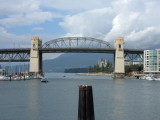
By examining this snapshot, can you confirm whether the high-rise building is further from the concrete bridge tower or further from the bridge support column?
the concrete bridge tower

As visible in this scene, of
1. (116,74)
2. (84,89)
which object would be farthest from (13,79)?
(84,89)

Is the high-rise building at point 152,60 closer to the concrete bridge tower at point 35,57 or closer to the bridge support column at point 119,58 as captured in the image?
the bridge support column at point 119,58

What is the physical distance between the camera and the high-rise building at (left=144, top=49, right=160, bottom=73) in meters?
170

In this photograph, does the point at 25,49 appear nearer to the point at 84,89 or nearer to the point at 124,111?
the point at 124,111

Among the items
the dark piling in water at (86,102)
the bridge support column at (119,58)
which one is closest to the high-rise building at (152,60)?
the bridge support column at (119,58)

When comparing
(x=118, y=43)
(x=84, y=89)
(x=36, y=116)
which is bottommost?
(x=36, y=116)

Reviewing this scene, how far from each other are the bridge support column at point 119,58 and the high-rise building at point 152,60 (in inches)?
769

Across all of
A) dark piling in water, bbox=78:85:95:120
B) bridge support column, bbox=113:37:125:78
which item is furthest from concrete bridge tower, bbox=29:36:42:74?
dark piling in water, bbox=78:85:95:120

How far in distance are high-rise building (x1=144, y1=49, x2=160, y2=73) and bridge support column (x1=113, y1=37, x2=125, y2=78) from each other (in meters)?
19.5

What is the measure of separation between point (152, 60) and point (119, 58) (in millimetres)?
23718

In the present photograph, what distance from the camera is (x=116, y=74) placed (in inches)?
6309

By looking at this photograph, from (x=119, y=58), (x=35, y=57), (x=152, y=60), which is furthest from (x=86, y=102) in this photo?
(x=152, y=60)

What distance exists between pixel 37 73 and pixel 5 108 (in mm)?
113509

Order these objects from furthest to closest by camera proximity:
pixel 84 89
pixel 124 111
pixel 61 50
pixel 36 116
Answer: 1. pixel 61 50
2. pixel 124 111
3. pixel 36 116
4. pixel 84 89
